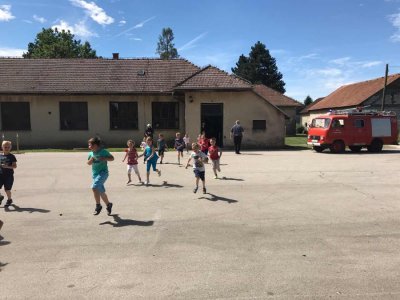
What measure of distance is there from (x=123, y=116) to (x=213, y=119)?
630cm

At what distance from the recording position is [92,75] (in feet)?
88.7

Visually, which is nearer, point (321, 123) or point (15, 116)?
point (321, 123)

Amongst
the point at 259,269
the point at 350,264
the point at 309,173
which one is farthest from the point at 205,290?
the point at 309,173

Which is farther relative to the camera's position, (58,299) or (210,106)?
(210,106)

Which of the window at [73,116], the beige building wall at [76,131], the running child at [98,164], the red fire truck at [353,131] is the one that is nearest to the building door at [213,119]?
the beige building wall at [76,131]

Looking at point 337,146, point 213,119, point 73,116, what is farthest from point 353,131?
point 73,116

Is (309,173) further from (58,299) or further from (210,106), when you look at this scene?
(210,106)

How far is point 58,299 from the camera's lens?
4.03 meters

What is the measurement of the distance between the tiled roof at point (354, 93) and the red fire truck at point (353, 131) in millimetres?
19998

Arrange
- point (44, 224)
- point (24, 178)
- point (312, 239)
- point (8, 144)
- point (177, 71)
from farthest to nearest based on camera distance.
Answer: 1. point (177, 71)
2. point (24, 178)
3. point (8, 144)
4. point (44, 224)
5. point (312, 239)

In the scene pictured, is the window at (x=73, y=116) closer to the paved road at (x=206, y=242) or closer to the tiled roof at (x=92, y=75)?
the tiled roof at (x=92, y=75)

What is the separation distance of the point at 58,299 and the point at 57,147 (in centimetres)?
2286

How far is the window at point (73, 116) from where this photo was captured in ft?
84.7

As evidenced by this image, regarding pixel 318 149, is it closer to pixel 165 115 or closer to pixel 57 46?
pixel 165 115
